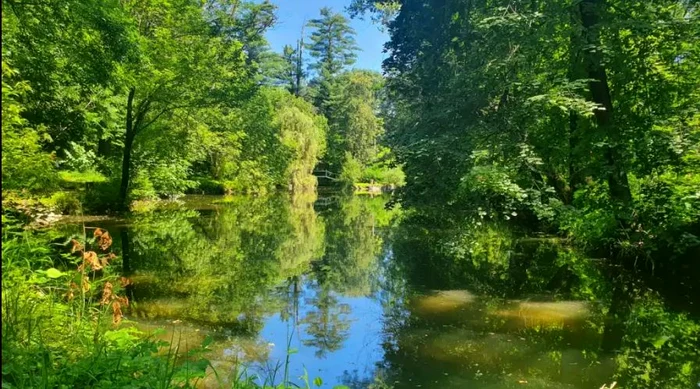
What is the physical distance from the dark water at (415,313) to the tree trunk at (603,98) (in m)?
1.50

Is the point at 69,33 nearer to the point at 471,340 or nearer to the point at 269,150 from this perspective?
the point at 471,340

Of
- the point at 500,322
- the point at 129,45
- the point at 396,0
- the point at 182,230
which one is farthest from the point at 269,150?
the point at 500,322

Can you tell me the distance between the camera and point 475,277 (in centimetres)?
883

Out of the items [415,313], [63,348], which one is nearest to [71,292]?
[63,348]

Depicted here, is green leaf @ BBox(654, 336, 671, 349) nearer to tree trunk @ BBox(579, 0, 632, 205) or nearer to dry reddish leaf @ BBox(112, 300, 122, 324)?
tree trunk @ BBox(579, 0, 632, 205)

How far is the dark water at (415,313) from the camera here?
15.6 ft

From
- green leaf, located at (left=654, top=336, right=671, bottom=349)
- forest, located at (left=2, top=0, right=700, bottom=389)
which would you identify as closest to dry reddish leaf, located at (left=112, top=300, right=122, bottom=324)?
forest, located at (left=2, top=0, right=700, bottom=389)

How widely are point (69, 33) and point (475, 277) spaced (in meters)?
7.58

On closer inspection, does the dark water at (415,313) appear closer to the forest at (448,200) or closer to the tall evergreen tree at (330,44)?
the forest at (448,200)

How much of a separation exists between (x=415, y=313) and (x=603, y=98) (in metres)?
5.16

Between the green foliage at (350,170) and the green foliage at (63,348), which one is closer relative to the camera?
the green foliage at (63,348)

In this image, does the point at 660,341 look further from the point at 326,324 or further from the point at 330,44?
the point at 330,44

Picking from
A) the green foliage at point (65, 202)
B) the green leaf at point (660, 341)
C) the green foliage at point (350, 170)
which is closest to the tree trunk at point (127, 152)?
the green foliage at point (65, 202)

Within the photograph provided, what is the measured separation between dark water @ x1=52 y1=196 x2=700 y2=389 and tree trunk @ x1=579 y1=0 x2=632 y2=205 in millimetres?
1501
